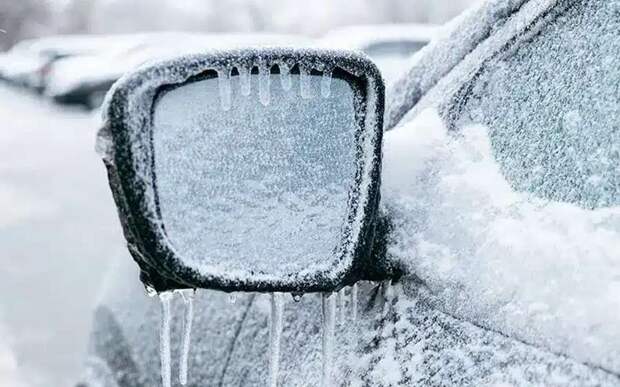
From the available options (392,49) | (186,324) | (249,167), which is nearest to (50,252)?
(392,49)

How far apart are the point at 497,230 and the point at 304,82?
34 centimetres

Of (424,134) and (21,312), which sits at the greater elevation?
(424,134)

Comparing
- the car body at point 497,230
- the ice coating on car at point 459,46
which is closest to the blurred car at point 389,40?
the ice coating on car at point 459,46

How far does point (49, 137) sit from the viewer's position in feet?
40.7

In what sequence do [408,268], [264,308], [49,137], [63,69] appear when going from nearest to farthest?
[408,268] → [264,308] → [49,137] → [63,69]

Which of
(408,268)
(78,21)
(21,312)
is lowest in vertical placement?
(78,21)

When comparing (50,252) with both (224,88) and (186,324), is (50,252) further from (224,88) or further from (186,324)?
(224,88)

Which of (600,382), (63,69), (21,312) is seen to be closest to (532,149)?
(600,382)

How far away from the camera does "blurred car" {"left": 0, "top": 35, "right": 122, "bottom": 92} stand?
1794cm

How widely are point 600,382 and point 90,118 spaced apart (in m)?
14.3

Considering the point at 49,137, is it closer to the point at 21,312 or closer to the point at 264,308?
the point at 21,312

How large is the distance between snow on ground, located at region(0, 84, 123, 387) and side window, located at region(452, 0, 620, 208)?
5.58 ft

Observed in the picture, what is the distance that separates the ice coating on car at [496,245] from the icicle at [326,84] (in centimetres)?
21

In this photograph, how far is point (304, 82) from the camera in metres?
1.25
